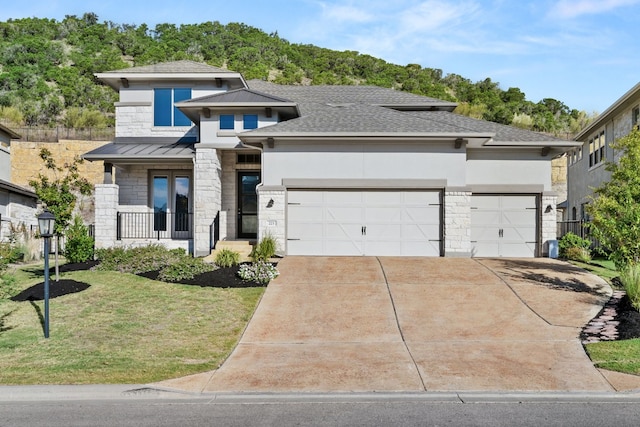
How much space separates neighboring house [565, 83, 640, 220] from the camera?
24359 mm

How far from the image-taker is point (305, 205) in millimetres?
20344

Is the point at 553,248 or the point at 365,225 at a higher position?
the point at 365,225

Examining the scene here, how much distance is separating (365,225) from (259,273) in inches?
206

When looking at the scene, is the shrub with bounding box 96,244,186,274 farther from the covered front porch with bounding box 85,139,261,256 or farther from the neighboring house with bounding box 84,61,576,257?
the neighboring house with bounding box 84,61,576,257

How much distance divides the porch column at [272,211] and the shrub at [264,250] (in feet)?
1.83

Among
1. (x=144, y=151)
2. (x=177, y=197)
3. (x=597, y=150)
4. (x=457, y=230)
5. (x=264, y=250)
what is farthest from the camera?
(x=597, y=150)

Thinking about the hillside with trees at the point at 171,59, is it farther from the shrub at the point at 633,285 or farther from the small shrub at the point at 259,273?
the small shrub at the point at 259,273

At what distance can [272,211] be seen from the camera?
20031 mm

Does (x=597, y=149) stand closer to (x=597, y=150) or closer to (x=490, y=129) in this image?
(x=597, y=150)

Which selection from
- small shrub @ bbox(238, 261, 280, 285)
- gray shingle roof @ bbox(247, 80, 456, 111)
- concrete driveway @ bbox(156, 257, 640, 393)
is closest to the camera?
concrete driveway @ bbox(156, 257, 640, 393)

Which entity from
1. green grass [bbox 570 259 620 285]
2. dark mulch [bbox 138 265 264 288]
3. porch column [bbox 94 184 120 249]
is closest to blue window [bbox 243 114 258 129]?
porch column [bbox 94 184 120 249]

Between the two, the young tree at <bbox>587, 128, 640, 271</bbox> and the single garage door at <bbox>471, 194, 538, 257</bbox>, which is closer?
the young tree at <bbox>587, 128, 640, 271</bbox>

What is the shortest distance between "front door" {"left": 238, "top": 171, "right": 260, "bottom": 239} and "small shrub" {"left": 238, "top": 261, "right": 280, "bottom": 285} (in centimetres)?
657

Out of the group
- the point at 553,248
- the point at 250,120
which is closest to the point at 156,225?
the point at 250,120
